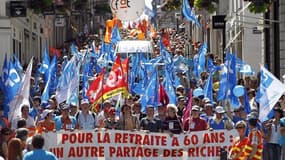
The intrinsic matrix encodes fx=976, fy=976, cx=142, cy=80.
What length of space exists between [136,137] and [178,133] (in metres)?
0.78

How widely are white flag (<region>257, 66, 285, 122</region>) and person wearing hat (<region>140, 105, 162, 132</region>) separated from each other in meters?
2.03

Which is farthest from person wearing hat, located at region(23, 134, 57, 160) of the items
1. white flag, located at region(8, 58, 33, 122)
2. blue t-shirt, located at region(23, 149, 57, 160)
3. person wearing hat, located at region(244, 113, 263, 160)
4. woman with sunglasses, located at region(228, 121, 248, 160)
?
white flag, located at region(8, 58, 33, 122)

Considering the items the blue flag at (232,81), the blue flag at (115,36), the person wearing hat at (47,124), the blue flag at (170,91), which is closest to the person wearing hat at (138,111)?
the person wearing hat at (47,124)

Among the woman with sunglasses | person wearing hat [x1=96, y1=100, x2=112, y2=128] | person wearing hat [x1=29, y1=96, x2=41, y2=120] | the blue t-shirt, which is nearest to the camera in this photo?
the blue t-shirt

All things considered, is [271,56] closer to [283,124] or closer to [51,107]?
[51,107]

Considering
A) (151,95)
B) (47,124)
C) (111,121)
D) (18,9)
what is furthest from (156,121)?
(18,9)

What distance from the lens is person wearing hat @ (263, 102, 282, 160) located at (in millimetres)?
17438

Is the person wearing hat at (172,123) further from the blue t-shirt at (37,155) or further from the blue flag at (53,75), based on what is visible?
the blue flag at (53,75)

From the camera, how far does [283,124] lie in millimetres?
17125

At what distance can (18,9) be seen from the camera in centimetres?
4025

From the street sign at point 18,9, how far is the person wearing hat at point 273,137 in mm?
23778

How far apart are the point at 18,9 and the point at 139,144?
2321 cm

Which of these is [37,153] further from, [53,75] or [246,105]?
[53,75]

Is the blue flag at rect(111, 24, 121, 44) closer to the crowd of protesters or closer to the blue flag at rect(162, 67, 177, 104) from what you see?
the blue flag at rect(162, 67, 177, 104)
